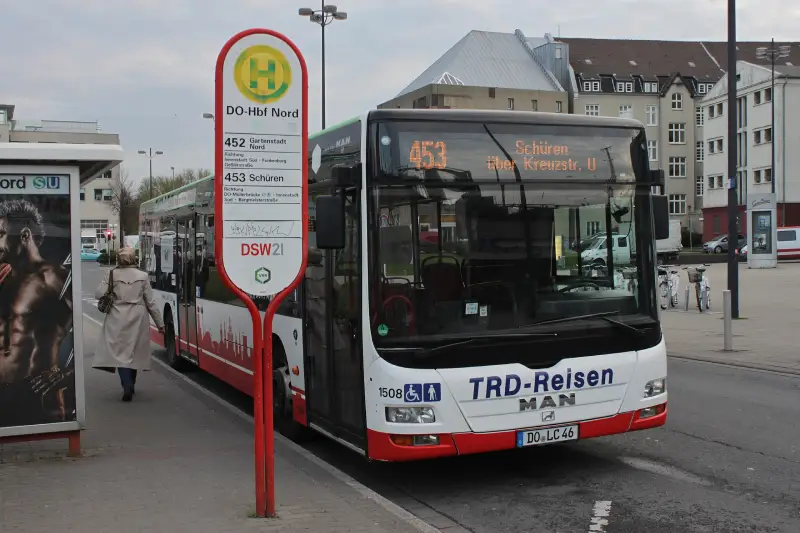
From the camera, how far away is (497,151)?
665 centimetres

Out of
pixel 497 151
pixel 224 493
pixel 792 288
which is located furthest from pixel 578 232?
pixel 792 288

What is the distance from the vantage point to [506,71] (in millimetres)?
78875

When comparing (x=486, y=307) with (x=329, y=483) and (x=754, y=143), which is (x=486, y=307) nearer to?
(x=329, y=483)

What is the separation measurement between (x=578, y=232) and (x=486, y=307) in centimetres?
95

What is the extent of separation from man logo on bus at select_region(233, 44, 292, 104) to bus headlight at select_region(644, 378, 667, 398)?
3.54m

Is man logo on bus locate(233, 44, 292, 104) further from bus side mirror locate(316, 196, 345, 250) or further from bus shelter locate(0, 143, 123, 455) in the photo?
bus shelter locate(0, 143, 123, 455)

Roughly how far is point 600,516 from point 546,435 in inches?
29.0

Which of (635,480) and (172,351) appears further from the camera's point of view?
(172,351)

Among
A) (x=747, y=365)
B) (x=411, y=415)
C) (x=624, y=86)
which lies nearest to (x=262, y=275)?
(x=411, y=415)

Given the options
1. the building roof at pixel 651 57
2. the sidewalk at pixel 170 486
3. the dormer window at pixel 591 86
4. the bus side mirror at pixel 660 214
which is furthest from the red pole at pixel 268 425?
the building roof at pixel 651 57

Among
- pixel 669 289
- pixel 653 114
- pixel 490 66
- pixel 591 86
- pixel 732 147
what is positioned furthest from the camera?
pixel 653 114

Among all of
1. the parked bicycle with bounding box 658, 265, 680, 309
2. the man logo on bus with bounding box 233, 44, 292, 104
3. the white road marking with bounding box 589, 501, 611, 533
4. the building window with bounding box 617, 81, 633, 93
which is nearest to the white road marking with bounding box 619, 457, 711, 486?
the white road marking with bounding box 589, 501, 611, 533

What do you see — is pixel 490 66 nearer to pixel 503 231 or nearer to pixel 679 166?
pixel 679 166

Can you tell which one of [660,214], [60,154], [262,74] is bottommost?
[660,214]
